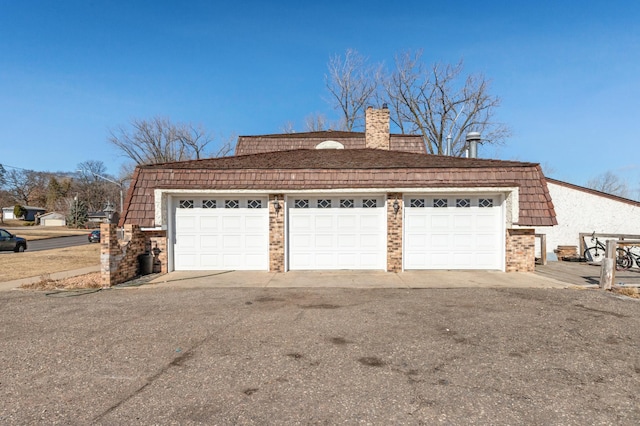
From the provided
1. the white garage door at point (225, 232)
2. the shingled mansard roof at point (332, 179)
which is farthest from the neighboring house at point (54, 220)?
the white garage door at point (225, 232)

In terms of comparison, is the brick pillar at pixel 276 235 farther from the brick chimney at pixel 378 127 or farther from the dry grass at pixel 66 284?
the brick chimney at pixel 378 127

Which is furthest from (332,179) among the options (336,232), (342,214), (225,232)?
(225,232)

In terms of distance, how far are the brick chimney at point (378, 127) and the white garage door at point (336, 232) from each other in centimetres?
715

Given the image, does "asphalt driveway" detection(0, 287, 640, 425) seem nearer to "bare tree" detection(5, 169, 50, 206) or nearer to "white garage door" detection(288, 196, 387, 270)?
"white garage door" detection(288, 196, 387, 270)

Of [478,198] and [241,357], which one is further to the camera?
[478,198]

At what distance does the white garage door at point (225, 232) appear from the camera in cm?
1030

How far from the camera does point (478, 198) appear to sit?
1027 centimetres

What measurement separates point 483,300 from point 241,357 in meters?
5.24

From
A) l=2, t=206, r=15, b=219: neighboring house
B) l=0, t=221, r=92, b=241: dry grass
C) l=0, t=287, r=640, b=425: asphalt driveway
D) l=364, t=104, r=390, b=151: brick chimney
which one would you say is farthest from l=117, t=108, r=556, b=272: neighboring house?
l=2, t=206, r=15, b=219: neighboring house

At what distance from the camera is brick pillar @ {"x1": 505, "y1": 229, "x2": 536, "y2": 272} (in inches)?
390

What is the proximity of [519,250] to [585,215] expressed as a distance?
22.1ft

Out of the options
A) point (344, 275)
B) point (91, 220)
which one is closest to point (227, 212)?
point (344, 275)

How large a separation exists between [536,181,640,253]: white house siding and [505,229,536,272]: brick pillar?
478cm

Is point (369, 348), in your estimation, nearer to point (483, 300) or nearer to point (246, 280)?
point (483, 300)
